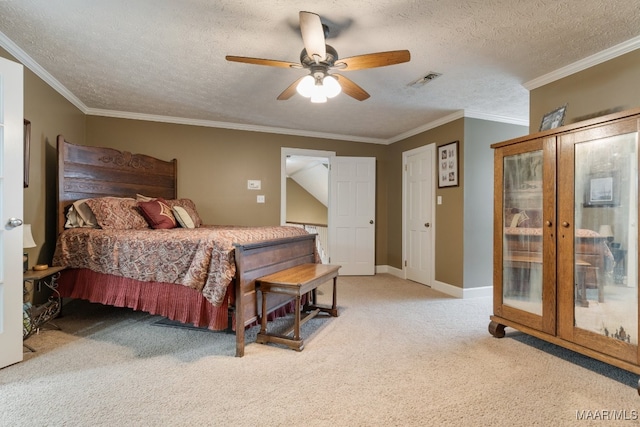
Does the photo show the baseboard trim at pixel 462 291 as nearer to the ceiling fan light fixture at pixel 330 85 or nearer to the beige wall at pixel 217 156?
the beige wall at pixel 217 156

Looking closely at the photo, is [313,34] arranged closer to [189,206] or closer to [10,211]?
[10,211]

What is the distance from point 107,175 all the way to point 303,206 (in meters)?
5.84

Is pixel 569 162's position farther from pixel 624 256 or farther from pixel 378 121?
pixel 378 121

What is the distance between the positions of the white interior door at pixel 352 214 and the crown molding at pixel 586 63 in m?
2.62

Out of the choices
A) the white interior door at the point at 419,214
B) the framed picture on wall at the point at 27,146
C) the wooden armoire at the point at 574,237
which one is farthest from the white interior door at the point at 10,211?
the white interior door at the point at 419,214

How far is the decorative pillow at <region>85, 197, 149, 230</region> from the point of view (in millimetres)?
3135

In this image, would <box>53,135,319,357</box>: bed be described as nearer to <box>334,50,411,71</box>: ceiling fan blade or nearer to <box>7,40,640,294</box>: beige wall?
<box>7,40,640,294</box>: beige wall

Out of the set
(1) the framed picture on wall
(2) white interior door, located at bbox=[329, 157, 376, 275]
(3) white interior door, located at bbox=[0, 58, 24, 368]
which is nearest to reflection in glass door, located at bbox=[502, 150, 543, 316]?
(2) white interior door, located at bbox=[329, 157, 376, 275]

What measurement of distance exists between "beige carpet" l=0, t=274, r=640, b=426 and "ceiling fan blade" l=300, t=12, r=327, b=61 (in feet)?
6.66

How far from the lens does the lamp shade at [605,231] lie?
2069 millimetres

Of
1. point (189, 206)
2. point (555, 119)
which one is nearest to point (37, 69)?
point (189, 206)

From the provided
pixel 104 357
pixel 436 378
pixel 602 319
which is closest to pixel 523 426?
pixel 436 378

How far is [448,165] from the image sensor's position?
4227 millimetres

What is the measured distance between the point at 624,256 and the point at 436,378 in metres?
1.37
